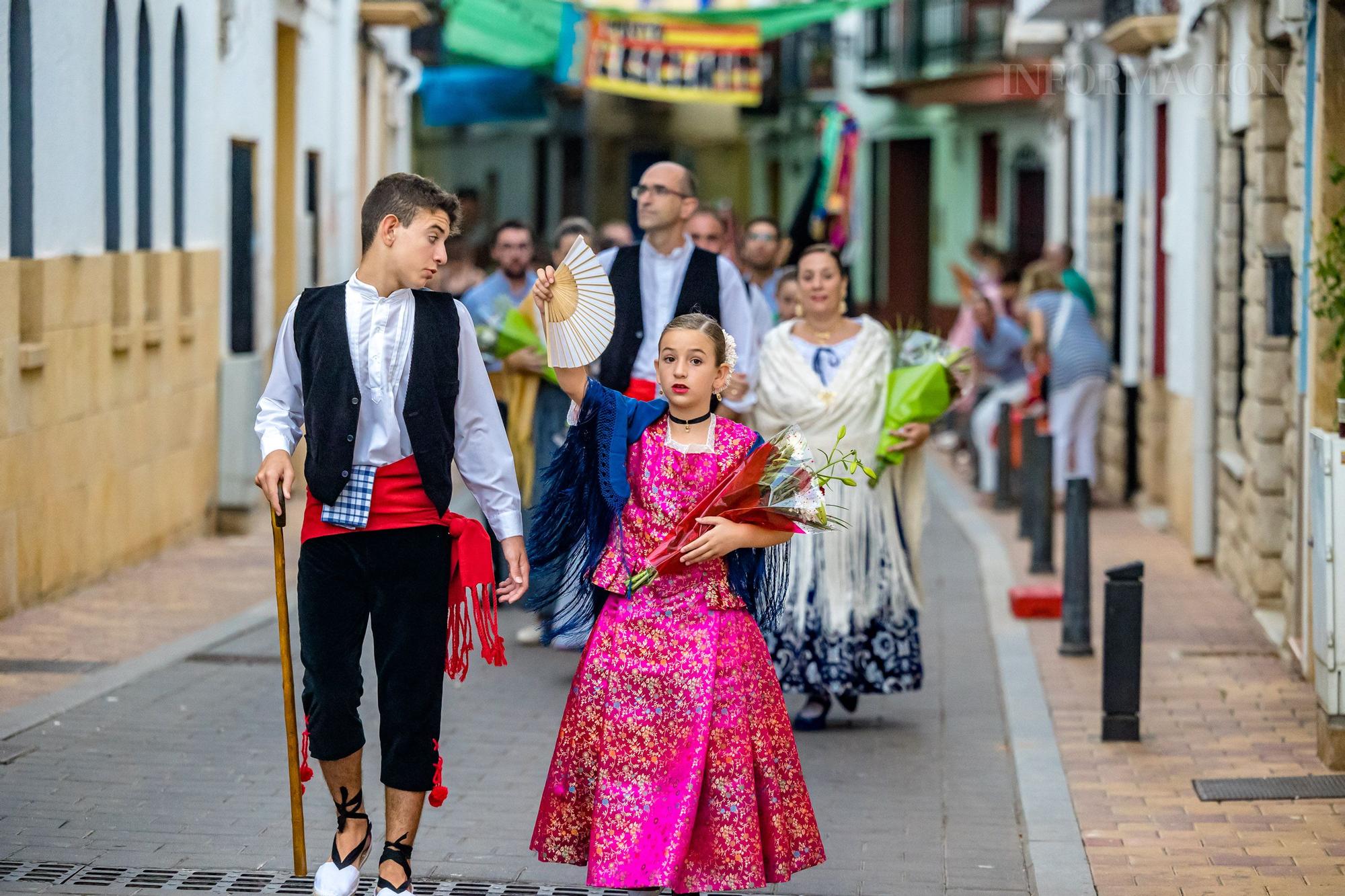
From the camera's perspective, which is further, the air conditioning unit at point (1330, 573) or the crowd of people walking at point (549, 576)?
the air conditioning unit at point (1330, 573)

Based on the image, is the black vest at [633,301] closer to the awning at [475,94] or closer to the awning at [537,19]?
the awning at [537,19]

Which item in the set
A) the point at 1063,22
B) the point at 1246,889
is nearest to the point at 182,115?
the point at 1246,889

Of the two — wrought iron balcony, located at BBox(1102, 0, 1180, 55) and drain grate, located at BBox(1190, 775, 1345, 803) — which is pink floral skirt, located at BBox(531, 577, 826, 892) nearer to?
drain grate, located at BBox(1190, 775, 1345, 803)

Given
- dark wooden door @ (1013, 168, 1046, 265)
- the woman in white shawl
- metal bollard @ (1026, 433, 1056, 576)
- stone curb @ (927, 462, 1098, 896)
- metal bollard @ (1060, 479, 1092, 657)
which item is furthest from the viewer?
dark wooden door @ (1013, 168, 1046, 265)

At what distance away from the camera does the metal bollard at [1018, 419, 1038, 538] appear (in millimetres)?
13125

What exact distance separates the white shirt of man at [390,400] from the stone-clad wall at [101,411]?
16.0 ft

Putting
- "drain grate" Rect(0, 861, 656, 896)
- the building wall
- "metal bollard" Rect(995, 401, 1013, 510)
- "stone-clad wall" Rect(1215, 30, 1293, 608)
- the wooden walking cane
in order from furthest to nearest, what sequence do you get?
"metal bollard" Rect(995, 401, 1013, 510) < "stone-clad wall" Rect(1215, 30, 1293, 608) < the building wall < "drain grate" Rect(0, 861, 656, 896) < the wooden walking cane

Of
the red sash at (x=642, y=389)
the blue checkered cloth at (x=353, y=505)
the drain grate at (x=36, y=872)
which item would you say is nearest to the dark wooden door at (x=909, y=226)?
the red sash at (x=642, y=389)

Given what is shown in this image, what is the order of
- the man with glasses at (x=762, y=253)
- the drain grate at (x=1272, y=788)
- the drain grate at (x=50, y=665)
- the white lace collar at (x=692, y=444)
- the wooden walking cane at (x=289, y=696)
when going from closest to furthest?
the wooden walking cane at (x=289, y=696)
the white lace collar at (x=692, y=444)
the drain grate at (x=1272, y=788)
the drain grate at (x=50, y=665)
the man with glasses at (x=762, y=253)

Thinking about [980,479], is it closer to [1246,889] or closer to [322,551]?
[1246,889]

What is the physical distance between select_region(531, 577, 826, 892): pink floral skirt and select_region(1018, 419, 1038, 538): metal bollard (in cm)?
752

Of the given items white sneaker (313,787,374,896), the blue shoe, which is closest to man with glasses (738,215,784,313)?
the blue shoe

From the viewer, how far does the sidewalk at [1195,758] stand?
6.11 meters

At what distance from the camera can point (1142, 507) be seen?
1593cm
